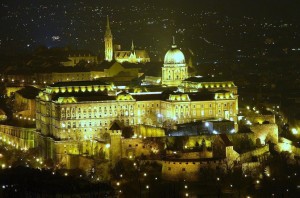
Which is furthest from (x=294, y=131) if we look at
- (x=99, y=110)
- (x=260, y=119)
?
(x=99, y=110)

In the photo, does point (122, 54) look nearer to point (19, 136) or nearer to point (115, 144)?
point (19, 136)

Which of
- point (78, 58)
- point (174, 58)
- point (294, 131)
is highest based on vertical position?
point (174, 58)

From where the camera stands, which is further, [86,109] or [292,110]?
[292,110]

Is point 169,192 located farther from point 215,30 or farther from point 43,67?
point 215,30

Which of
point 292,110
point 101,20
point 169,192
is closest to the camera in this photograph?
point 169,192

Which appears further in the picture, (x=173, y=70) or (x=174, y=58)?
(x=174, y=58)

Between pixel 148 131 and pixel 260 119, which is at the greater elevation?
pixel 260 119

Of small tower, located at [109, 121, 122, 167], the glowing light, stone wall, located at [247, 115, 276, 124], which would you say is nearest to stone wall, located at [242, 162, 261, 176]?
small tower, located at [109, 121, 122, 167]

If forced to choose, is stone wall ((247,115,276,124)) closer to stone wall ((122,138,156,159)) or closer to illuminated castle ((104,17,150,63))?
stone wall ((122,138,156,159))

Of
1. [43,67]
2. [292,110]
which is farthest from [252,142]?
[43,67]
